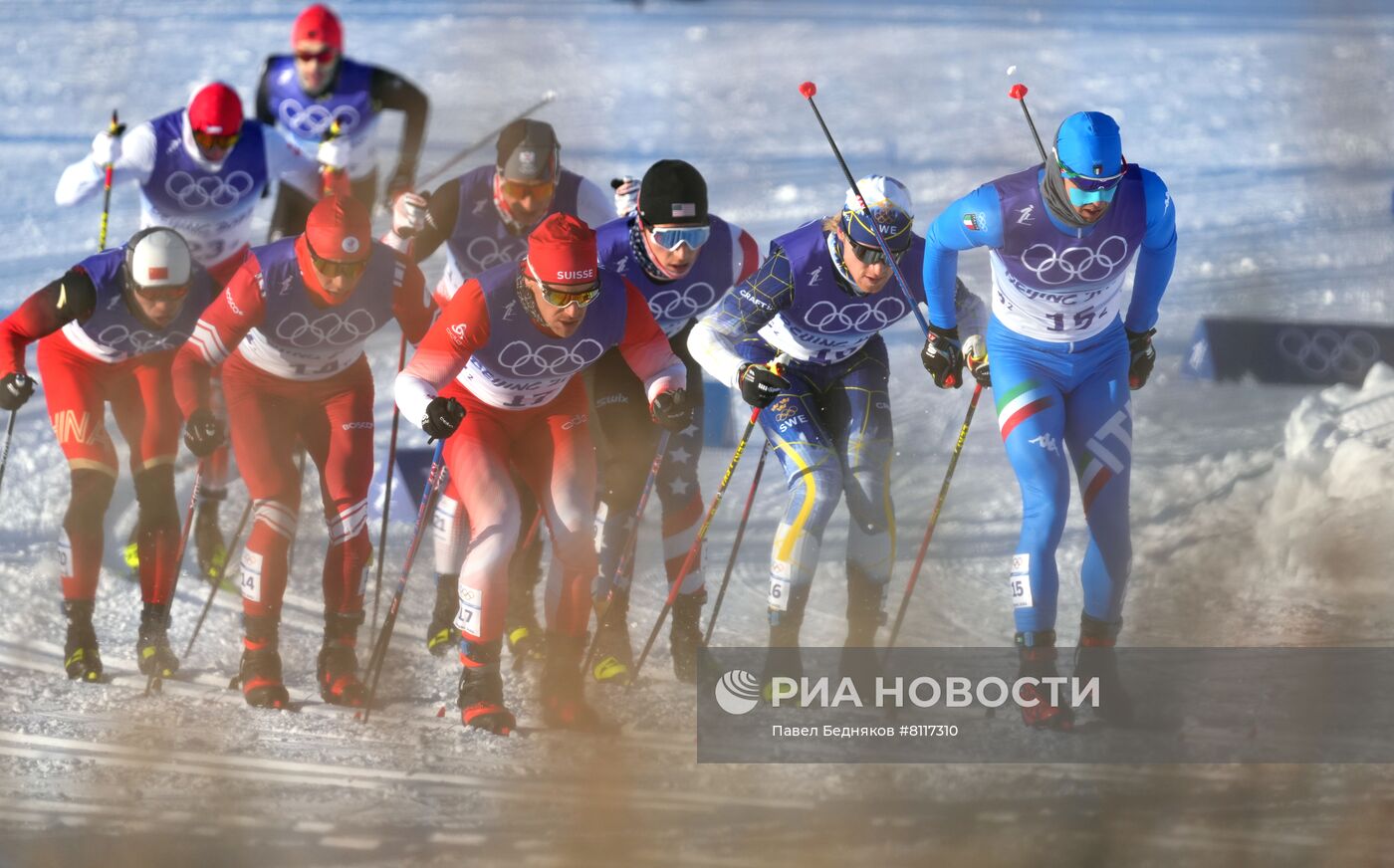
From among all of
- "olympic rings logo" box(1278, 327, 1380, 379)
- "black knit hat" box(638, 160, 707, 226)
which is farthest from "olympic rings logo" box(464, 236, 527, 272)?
"olympic rings logo" box(1278, 327, 1380, 379)

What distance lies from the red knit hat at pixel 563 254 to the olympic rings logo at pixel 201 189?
7.64 ft

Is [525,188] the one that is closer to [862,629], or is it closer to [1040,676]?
[862,629]

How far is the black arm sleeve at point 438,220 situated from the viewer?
7078 millimetres

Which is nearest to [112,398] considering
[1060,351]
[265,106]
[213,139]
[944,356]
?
[213,139]

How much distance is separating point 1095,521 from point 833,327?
1.19m

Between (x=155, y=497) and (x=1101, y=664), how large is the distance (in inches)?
146

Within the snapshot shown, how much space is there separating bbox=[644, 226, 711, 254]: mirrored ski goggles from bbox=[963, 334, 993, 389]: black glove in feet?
3.42

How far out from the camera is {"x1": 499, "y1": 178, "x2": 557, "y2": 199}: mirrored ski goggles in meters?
6.91

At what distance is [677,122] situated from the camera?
12.3 meters

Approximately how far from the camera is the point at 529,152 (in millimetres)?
6859

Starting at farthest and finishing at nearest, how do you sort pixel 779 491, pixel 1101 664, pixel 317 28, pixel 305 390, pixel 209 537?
pixel 317 28
pixel 779 491
pixel 209 537
pixel 305 390
pixel 1101 664

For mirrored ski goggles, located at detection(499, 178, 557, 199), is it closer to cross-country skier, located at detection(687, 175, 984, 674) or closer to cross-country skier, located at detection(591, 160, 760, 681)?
cross-country skier, located at detection(591, 160, 760, 681)

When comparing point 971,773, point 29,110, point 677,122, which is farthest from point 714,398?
point 29,110

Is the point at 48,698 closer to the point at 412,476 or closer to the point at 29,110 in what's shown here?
the point at 412,476
